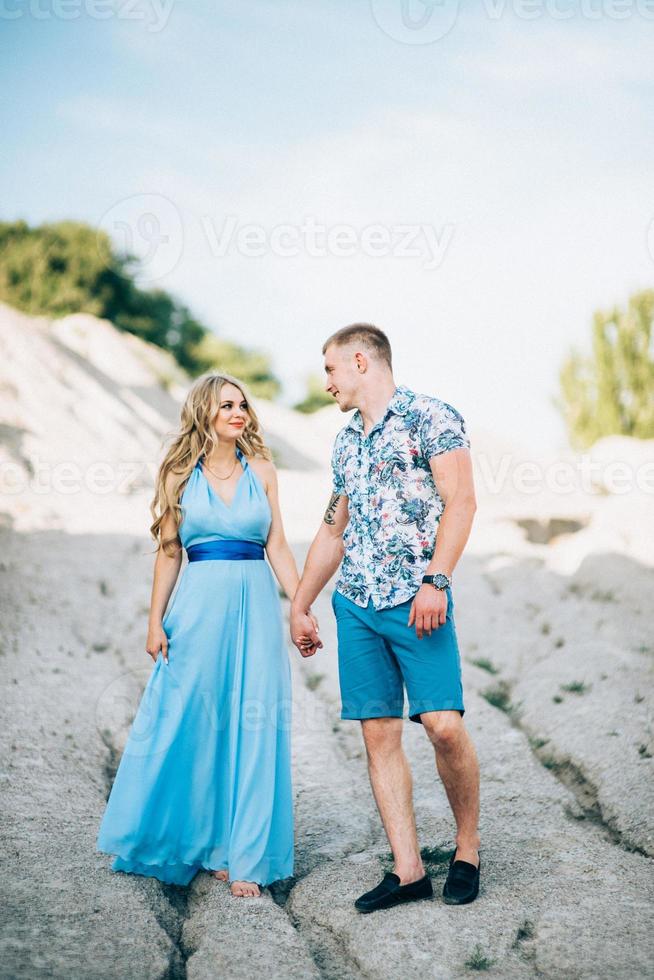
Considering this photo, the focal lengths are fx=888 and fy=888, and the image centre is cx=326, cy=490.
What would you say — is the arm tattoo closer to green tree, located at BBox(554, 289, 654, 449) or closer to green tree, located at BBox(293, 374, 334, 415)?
green tree, located at BBox(554, 289, 654, 449)

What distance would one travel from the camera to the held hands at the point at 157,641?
3910 mm

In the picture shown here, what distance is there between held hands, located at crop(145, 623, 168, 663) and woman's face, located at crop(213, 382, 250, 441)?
0.92 m

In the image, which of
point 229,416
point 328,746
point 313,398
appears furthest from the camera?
point 313,398

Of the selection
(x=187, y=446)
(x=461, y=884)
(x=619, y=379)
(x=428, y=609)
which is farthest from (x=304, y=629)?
(x=619, y=379)

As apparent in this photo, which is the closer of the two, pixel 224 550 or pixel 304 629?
pixel 304 629

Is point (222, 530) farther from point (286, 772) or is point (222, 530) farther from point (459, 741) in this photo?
point (459, 741)

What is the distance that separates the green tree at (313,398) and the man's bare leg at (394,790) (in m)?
34.6

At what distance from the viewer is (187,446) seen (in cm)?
412

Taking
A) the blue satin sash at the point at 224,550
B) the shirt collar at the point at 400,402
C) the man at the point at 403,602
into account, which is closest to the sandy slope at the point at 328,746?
the man at the point at 403,602

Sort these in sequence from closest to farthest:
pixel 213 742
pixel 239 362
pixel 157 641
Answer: pixel 213 742 → pixel 157 641 → pixel 239 362

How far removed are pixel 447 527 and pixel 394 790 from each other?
1069 mm

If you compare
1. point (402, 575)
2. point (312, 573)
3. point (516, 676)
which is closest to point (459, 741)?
point (402, 575)

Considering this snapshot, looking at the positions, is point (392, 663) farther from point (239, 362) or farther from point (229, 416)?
point (239, 362)

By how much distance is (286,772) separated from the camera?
3803mm
